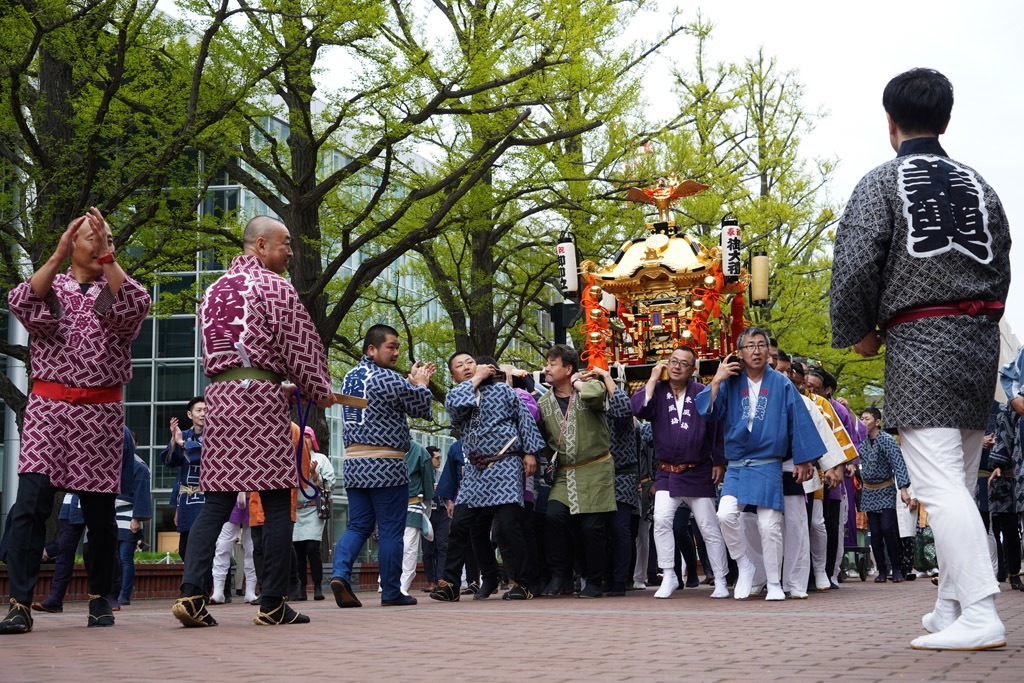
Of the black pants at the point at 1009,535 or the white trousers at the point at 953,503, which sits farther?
the black pants at the point at 1009,535

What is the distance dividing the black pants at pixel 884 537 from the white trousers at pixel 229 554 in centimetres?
757

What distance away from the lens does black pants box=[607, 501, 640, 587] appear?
396 inches

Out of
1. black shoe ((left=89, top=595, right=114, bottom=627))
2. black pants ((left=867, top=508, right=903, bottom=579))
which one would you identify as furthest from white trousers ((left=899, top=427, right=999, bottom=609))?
black pants ((left=867, top=508, right=903, bottom=579))

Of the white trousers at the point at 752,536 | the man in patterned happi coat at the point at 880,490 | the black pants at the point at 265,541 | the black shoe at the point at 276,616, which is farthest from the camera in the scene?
the man in patterned happi coat at the point at 880,490

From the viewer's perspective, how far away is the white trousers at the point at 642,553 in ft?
40.2

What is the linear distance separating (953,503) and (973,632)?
19.7 inches

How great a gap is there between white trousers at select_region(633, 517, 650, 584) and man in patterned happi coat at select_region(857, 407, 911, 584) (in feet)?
11.7

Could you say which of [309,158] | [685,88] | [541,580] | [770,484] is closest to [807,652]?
[770,484]

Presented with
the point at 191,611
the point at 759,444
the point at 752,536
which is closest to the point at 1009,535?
the point at 752,536

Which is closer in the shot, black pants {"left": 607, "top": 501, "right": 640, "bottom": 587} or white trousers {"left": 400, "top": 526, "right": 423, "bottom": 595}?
black pants {"left": 607, "top": 501, "right": 640, "bottom": 587}

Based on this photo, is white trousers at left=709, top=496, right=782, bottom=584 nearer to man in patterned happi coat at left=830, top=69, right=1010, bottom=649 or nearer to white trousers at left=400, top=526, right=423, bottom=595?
man in patterned happi coat at left=830, top=69, right=1010, bottom=649

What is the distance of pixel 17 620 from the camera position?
6051 millimetres

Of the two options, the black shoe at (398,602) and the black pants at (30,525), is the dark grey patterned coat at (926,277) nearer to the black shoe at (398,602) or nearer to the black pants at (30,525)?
the black pants at (30,525)

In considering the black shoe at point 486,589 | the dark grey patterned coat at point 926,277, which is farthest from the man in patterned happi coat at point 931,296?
the black shoe at point 486,589
